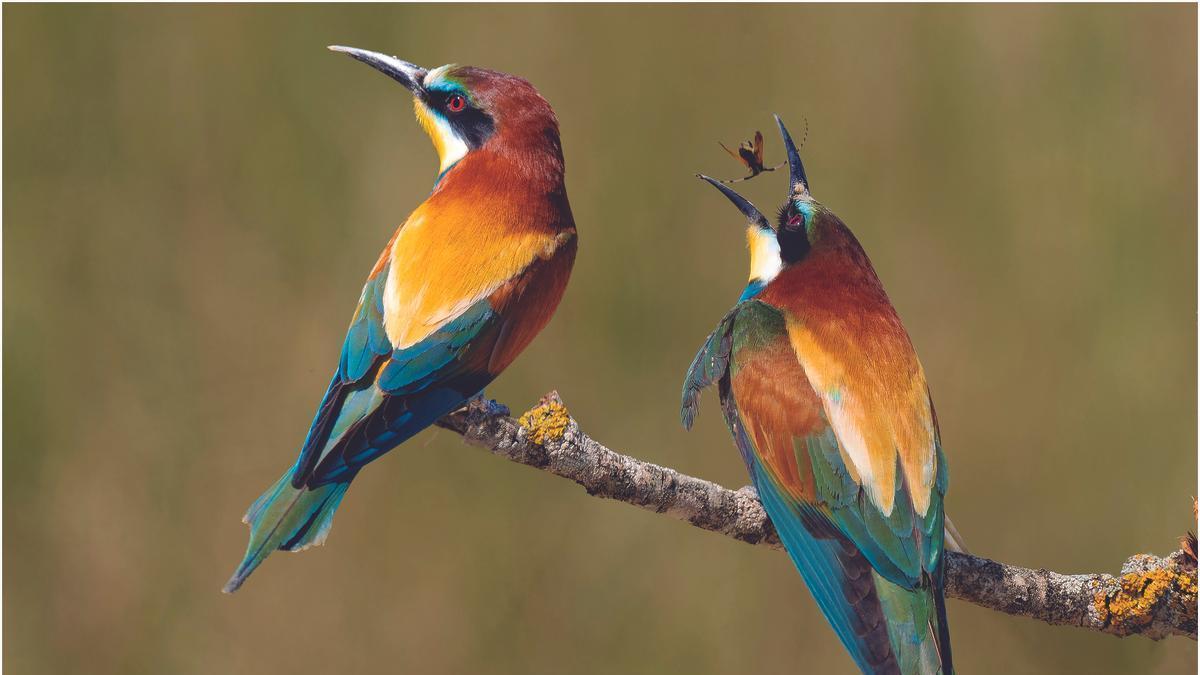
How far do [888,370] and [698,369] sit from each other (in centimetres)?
28

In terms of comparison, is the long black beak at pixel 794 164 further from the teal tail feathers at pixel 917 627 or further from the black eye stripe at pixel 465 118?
the teal tail feathers at pixel 917 627

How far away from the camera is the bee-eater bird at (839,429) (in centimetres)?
165

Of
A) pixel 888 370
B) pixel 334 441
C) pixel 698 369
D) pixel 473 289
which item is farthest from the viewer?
pixel 698 369

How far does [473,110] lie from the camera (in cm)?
179

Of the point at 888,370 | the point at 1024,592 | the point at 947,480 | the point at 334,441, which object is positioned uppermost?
the point at 888,370

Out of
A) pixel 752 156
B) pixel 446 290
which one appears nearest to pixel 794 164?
pixel 752 156

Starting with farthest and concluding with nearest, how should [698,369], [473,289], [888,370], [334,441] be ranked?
[698,369] → [888,370] → [473,289] → [334,441]

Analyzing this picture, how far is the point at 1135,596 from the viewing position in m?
1.80

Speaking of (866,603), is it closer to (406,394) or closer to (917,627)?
(917,627)

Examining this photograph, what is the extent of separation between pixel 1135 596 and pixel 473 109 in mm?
1154

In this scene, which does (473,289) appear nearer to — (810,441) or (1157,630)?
(810,441)

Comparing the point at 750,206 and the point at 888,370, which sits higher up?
the point at 750,206

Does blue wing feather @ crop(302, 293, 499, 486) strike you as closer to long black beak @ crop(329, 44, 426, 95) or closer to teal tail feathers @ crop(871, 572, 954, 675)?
long black beak @ crop(329, 44, 426, 95)

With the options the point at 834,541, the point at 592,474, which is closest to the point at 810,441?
the point at 834,541
